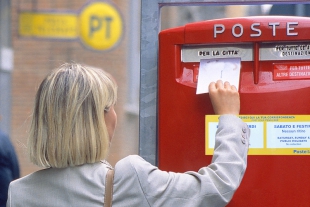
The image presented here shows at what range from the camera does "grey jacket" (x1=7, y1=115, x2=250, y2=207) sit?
5.82ft

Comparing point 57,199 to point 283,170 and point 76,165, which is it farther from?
point 283,170

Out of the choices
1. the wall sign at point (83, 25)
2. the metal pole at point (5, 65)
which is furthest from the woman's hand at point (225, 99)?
the metal pole at point (5, 65)

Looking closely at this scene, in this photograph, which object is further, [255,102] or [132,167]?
[255,102]

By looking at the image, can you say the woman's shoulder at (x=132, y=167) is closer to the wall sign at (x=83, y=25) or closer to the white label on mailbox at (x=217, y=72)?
the white label on mailbox at (x=217, y=72)

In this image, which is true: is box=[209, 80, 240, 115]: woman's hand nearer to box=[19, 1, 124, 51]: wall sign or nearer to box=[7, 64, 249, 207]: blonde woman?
box=[7, 64, 249, 207]: blonde woman

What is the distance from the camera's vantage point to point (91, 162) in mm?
1828

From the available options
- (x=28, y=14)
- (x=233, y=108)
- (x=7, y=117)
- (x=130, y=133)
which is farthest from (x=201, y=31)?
(x=130, y=133)

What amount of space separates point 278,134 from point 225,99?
0.24 meters

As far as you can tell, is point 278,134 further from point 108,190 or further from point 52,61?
point 52,61

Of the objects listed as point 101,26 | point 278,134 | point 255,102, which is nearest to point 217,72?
point 255,102

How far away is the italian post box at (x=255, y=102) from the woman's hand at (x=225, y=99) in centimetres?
11

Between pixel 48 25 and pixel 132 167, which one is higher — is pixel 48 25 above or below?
above

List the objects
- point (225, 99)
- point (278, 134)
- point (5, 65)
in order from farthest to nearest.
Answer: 1. point (5, 65)
2. point (278, 134)
3. point (225, 99)

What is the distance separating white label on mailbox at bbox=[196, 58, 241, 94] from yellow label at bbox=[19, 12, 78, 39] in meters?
4.61
